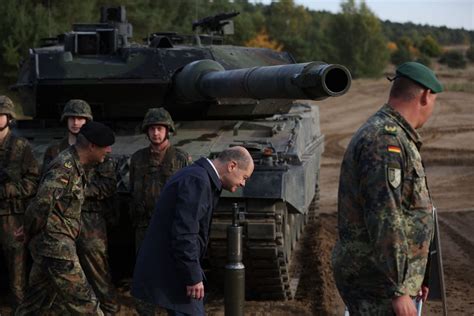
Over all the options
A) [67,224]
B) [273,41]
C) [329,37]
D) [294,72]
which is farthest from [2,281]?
[329,37]

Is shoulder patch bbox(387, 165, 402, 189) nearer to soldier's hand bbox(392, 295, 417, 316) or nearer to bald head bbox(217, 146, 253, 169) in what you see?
soldier's hand bbox(392, 295, 417, 316)

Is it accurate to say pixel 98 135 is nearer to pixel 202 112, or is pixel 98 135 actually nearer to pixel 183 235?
pixel 183 235

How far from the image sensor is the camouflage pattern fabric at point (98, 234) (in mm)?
7172

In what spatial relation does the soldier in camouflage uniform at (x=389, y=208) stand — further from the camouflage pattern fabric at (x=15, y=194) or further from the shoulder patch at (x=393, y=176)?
the camouflage pattern fabric at (x=15, y=194)

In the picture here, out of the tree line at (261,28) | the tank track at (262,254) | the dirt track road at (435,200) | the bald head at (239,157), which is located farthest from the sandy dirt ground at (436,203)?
the tree line at (261,28)

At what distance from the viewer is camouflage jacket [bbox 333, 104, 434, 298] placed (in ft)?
13.0

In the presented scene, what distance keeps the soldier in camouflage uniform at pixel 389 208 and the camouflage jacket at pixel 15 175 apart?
4.03m

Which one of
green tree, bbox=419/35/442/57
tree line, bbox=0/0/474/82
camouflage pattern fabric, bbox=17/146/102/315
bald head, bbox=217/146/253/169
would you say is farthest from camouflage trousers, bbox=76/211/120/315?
green tree, bbox=419/35/442/57

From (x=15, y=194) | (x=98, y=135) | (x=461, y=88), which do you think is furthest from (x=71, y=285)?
(x=461, y=88)

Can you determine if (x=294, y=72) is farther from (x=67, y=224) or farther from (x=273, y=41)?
(x=273, y=41)

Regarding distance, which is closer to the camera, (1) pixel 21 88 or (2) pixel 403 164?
(2) pixel 403 164

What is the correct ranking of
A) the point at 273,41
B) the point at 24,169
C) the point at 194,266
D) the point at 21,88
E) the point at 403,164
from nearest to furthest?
the point at 403,164 < the point at 194,266 < the point at 24,169 < the point at 21,88 < the point at 273,41

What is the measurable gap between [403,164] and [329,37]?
63.6 meters

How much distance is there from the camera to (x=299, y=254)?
1098cm
